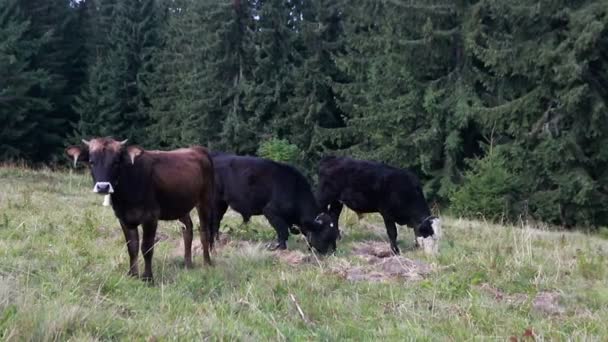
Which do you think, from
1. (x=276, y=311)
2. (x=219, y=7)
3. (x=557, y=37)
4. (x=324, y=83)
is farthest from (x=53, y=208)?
→ (x=219, y=7)

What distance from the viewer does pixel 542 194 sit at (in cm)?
2220

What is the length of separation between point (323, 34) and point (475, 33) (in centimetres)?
1120

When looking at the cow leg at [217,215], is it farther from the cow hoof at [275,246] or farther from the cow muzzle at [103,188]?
the cow muzzle at [103,188]

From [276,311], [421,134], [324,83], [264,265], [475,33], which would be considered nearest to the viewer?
[276,311]

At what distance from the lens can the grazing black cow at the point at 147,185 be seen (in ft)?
22.6

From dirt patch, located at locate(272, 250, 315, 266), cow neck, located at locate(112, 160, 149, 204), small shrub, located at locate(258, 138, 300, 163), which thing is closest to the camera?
cow neck, located at locate(112, 160, 149, 204)

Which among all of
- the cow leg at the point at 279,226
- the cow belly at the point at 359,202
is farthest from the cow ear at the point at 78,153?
the cow belly at the point at 359,202

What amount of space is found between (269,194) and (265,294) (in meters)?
4.25

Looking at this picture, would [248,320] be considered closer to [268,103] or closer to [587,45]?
[587,45]

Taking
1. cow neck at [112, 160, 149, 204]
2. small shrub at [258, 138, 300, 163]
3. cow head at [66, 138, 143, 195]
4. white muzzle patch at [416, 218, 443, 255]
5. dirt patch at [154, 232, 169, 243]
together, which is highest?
cow head at [66, 138, 143, 195]

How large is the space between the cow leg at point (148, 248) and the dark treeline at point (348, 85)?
10434 mm

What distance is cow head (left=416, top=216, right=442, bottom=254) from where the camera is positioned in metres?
10.0

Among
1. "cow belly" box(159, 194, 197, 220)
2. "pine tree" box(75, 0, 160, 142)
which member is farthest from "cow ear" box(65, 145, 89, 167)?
"pine tree" box(75, 0, 160, 142)

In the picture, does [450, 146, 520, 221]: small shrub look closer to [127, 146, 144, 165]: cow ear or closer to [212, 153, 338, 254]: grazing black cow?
[212, 153, 338, 254]: grazing black cow
